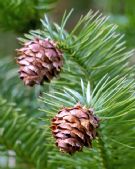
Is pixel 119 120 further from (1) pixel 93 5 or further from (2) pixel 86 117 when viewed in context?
(1) pixel 93 5

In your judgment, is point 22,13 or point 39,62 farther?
point 22,13

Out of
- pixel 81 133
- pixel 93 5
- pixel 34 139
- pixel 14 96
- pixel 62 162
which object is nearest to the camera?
pixel 81 133

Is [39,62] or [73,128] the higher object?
[39,62]

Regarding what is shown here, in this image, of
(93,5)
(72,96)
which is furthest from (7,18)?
(93,5)

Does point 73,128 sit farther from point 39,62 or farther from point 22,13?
point 22,13

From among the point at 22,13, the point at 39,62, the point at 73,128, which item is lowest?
the point at 73,128

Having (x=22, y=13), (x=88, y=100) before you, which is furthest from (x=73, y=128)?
(x=22, y=13)
